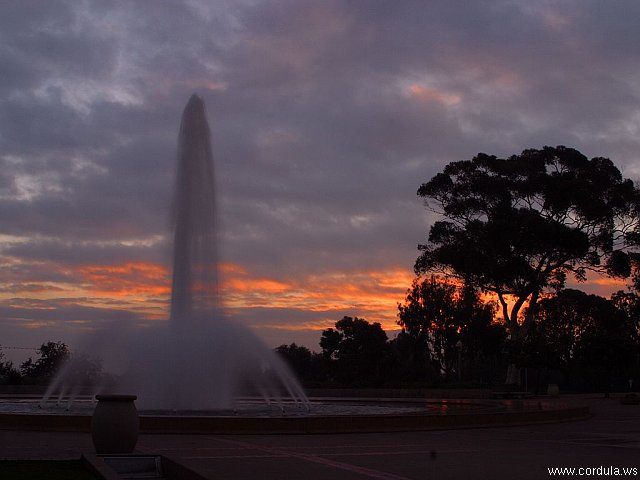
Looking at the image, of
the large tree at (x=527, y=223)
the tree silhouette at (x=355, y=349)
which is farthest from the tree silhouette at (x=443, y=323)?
the large tree at (x=527, y=223)

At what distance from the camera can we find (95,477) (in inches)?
390

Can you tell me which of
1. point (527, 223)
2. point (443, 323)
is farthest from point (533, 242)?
point (443, 323)

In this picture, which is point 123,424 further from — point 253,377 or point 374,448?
point 253,377

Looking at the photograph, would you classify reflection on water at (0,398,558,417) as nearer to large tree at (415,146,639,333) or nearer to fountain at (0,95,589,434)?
fountain at (0,95,589,434)

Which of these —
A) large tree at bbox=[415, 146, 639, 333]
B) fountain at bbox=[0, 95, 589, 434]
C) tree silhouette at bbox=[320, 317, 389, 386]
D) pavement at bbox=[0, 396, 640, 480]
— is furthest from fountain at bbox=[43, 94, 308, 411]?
tree silhouette at bbox=[320, 317, 389, 386]

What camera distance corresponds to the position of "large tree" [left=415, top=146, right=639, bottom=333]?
47125 mm

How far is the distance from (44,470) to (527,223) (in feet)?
130

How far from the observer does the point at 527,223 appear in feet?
153

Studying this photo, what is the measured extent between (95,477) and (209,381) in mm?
13524

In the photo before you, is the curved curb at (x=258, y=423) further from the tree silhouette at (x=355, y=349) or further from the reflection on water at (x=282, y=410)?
the tree silhouette at (x=355, y=349)

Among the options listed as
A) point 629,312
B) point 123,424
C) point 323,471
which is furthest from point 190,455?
point 629,312

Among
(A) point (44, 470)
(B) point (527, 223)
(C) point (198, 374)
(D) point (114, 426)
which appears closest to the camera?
(A) point (44, 470)

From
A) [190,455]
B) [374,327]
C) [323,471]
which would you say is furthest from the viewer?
[374,327]

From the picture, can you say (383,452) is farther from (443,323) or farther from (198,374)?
(443,323)
